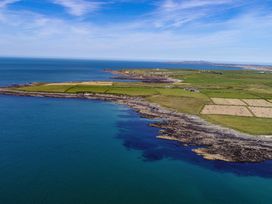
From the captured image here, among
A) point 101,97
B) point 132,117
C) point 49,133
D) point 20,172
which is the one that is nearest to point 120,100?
point 101,97

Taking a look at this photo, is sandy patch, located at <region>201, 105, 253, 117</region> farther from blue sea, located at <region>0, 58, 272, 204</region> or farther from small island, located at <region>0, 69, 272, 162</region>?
blue sea, located at <region>0, 58, 272, 204</region>

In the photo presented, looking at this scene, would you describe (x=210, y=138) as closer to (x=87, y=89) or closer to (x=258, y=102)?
(x=258, y=102)

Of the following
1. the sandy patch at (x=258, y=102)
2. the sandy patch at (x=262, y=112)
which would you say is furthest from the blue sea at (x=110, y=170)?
the sandy patch at (x=258, y=102)

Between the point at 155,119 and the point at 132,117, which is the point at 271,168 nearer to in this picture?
the point at 155,119

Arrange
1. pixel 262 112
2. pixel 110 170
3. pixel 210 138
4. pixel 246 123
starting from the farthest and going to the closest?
pixel 262 112
pixel 246 123
pixel 210 138
pixel 110 170

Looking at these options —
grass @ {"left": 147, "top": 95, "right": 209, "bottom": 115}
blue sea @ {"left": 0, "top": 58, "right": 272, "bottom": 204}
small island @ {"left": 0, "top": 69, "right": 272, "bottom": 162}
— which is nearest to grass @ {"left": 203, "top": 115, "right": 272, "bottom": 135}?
small island @ {"left": 0, "top": 69, "right": 272, "bottom": 162}

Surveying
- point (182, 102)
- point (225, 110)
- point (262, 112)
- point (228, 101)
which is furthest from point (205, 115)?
point (228, 101)
